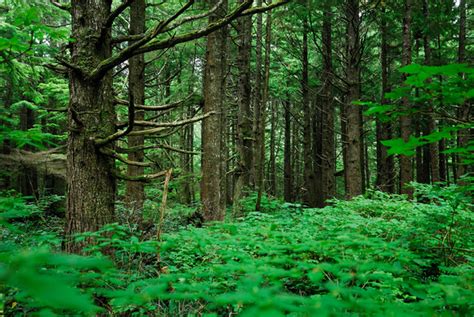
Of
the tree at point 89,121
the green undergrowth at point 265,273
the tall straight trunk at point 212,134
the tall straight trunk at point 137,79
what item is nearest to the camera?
the green undergrowth at point 265,273

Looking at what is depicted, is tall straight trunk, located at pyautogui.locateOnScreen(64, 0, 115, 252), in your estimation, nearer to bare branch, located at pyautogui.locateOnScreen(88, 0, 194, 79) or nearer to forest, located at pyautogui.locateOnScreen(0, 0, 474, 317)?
forest, located at pyautogui.locateOnScreen(0, 0, 474, 317)

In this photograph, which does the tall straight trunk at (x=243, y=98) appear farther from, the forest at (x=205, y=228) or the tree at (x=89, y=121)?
the tree at (x=89, y=121)

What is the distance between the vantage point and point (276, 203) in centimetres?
1014

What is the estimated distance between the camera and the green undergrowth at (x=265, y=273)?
1442 mm

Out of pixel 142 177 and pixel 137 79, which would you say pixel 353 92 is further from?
pixel 142 177

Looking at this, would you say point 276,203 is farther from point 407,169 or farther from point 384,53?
point 384,53

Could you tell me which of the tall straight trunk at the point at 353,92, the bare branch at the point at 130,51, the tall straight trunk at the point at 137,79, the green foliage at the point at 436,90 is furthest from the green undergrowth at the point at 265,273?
the tall straight trunk at the point at 137,79

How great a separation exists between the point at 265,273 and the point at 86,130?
9.39 ft

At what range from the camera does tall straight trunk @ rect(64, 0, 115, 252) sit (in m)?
3.74

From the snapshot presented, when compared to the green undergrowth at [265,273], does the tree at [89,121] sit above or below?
above

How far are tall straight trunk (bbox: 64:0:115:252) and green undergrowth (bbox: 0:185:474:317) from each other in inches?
16.0

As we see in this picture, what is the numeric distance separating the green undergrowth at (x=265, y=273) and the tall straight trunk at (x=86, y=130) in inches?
16.0

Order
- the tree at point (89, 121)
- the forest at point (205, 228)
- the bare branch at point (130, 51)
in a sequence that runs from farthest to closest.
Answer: the tree at point (89, 121)
the bare branch at point (130, 51)
the forest at point (205, 228)

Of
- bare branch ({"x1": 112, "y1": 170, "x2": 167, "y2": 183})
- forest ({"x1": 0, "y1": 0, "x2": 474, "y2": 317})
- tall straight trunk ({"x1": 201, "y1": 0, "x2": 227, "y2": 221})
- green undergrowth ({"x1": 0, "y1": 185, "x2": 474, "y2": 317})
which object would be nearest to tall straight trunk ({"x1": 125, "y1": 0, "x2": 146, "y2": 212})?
forest ({"x1": 0, "y1": 0, "x2": 474, "y2": 317})
